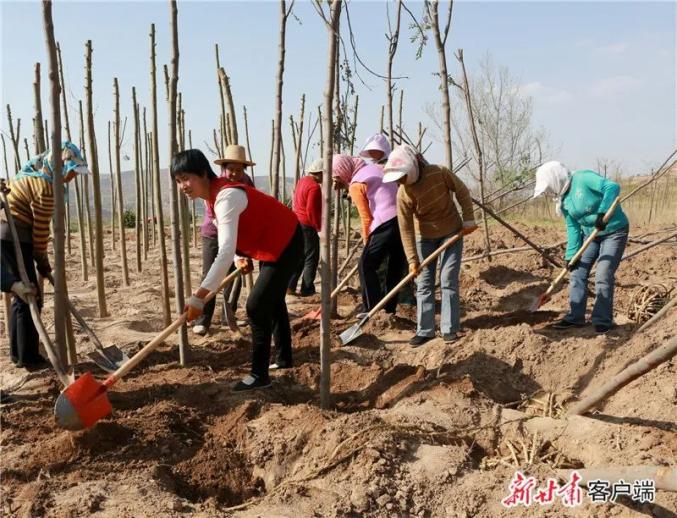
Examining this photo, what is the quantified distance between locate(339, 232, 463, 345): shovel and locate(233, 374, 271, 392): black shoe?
100cm

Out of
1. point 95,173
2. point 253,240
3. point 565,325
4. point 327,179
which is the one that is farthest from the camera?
point 95,173

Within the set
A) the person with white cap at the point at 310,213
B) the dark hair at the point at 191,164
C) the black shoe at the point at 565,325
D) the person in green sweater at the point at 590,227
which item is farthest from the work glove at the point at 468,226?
the dark hair at the point at 191,164

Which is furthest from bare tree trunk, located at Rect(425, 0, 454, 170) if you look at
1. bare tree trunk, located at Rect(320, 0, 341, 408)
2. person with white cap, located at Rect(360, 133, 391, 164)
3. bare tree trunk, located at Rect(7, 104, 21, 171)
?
bare tree trunk, located at Rect(7, 104, 21, 171)

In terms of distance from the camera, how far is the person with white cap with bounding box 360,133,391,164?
4938mm

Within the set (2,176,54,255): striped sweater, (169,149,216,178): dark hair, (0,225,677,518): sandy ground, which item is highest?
(169,149,216,178): dark hair

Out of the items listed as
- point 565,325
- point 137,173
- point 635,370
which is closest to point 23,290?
point 635,370

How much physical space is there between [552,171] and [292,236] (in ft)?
6.59

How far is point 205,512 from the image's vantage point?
2.13 meters

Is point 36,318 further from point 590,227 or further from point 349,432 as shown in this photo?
point 590,227

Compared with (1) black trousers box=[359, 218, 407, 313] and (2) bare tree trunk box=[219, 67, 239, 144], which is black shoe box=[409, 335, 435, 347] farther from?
(2) bare tree trunk box=[219, 67, 239, 144]

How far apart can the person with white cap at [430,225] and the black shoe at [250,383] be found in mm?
1286

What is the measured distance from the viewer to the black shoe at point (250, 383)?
331cm

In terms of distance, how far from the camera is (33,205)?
3420 millimetres

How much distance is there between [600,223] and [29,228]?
3.64m
